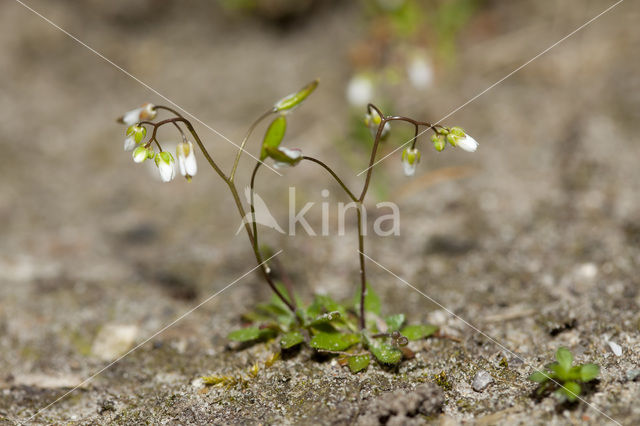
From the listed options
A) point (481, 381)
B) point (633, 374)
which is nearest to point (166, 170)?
point (481, 381)

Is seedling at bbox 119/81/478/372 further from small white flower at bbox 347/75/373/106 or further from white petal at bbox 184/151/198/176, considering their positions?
small white flower at bbox 347/75/373/106

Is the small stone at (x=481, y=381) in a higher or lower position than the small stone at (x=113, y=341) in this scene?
lower

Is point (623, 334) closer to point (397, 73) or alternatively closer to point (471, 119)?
point (471, 119)

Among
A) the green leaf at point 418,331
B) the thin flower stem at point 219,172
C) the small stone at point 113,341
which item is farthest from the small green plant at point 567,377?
the small stone at point 113,341

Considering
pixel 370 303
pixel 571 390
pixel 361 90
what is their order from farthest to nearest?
pixel 361 90
pixel 370 303
pixel 571 390

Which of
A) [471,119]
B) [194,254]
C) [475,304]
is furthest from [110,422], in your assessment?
[471,119]

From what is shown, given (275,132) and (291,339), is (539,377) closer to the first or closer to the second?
(291,339)

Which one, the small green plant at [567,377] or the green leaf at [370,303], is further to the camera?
the green leaf at [370,303]

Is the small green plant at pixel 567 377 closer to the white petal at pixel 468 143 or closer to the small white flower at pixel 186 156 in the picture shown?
the white petal at pixel 468 143
